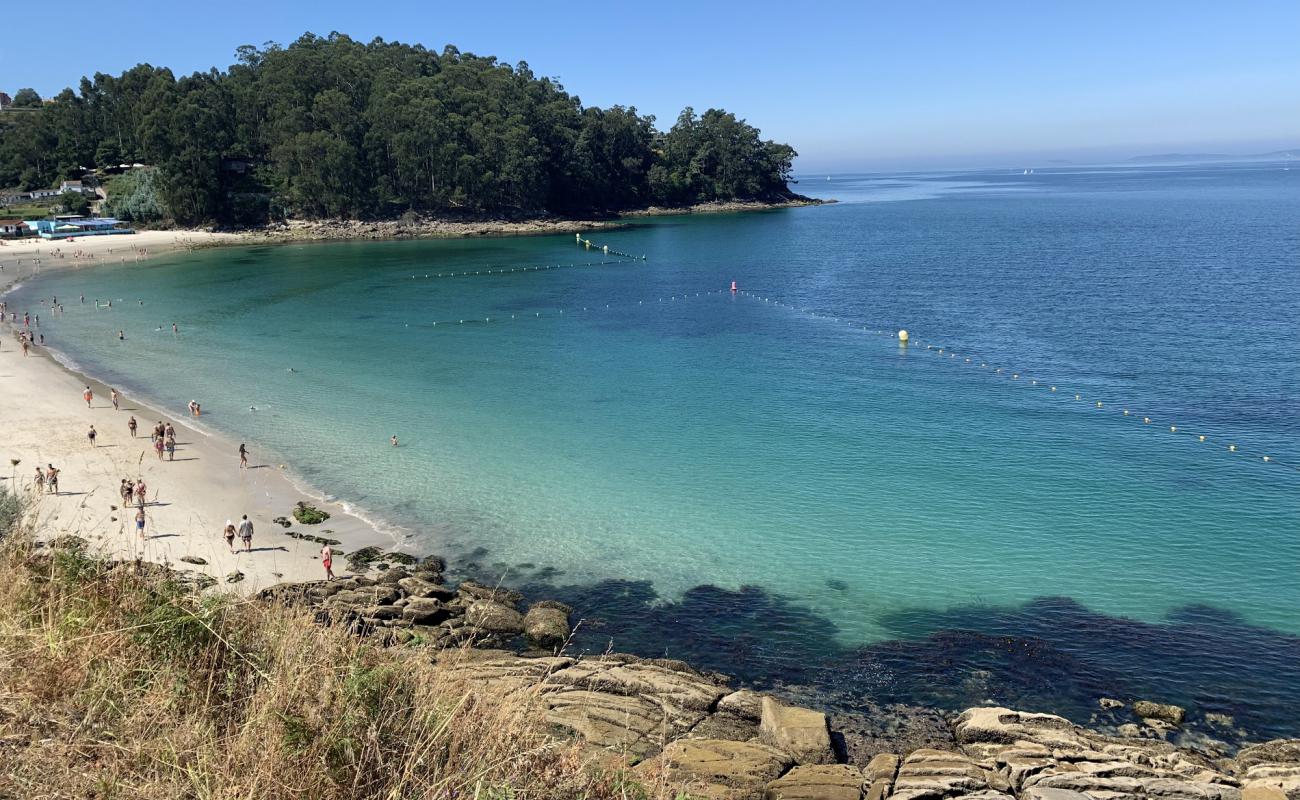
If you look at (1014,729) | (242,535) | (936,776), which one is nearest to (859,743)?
(936,776)

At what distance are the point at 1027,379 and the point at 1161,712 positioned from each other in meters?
27.7

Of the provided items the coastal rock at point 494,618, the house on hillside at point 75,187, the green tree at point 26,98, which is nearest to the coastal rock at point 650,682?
the coastal rock at point 494,618

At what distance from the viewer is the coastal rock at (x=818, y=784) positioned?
13469mm

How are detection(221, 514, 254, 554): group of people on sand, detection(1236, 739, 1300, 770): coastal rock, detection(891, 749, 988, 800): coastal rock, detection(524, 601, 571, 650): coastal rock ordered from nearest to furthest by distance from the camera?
detection(891, 749, 988, 800): coastal rock < detection(1236, 739, 1300, 770): coastal rock < detection(524, 601, 571, 650): coastal rock < detection(221, 514, 254, 554): group of people on sand

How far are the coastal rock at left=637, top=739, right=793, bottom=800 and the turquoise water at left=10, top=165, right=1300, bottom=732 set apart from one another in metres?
4.32

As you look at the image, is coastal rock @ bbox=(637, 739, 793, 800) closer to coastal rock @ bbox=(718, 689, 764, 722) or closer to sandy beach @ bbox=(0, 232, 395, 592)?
coastal rock @ bbox=(718, 689, 764, 722)

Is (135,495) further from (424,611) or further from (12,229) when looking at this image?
(12,229)

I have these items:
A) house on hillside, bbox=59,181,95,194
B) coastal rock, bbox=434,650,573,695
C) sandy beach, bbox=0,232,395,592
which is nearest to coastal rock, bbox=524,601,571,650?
coastal rock, bbox=434,650,573,695

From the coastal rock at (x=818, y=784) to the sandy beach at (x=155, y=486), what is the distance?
1143 cm

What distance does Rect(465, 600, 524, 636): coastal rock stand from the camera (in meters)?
20.4

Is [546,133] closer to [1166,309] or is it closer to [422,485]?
[1166,309]

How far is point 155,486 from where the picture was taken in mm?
28734

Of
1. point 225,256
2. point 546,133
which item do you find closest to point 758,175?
point 546,133

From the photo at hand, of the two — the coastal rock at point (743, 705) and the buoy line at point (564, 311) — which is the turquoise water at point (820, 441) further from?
the coastal rock at point (743, 705)
